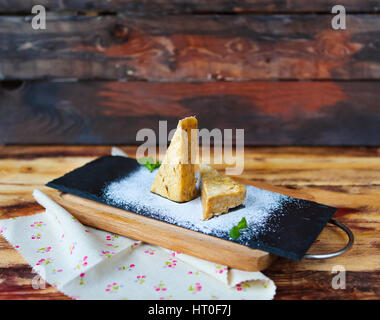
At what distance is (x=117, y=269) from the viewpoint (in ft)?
3.60

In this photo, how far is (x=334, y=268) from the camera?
110cm

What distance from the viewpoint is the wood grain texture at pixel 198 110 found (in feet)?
7.29

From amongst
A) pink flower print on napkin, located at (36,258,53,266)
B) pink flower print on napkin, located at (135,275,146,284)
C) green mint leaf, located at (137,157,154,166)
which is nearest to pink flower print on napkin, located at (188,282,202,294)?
pink flower print on napkin, located at (135,275,146,284)

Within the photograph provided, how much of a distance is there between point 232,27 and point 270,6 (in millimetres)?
219

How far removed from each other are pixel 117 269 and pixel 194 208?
0.30 meters

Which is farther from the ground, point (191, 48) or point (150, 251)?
point (191, 48)

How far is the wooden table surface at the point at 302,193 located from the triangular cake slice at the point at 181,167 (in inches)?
12.1

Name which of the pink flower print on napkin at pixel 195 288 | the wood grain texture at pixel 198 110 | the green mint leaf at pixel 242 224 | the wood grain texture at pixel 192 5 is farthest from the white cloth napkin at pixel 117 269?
the wood grain texture at pixel 192 5

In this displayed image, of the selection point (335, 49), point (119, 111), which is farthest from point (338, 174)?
point (119, 111)

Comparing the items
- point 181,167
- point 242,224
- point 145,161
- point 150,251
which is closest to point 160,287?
point 150,251

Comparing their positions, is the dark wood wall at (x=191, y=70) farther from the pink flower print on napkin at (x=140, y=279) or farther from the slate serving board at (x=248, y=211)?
the pink flower print on napkin at (x=140, y=279)

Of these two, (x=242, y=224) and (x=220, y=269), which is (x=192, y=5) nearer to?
(x=242, y=224)

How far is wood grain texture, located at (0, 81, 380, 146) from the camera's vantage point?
2221 millimetres

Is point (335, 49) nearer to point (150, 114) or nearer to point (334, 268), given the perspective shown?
point (150, 114)
